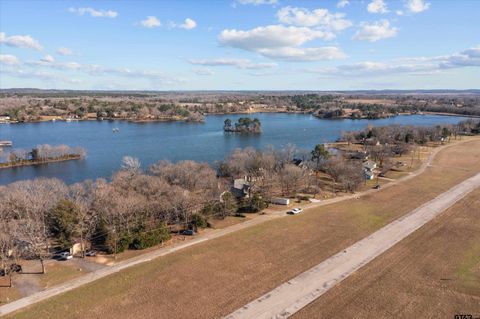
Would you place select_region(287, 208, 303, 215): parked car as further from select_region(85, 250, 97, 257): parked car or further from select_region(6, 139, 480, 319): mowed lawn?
select_region(85, 250, 97, 257): parked car

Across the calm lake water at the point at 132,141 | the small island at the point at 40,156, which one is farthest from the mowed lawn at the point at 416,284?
the small island at the point at 40,156

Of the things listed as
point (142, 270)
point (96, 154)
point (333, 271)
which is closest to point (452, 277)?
point (333, 271)

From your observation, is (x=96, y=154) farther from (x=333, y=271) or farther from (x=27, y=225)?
(x=333, y=271)

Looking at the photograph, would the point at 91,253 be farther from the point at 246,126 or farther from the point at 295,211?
the point at 246,126

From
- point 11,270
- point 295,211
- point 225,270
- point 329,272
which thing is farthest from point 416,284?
point 11,270

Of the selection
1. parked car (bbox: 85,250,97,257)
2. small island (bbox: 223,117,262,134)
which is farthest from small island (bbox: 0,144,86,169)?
small island (bbox: 223,117,262,134)

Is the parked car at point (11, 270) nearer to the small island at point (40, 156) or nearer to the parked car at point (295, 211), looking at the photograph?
the parked car at point (295, 211)

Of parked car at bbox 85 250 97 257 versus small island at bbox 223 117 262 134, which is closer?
parked car at bbox 85 250 97 257
